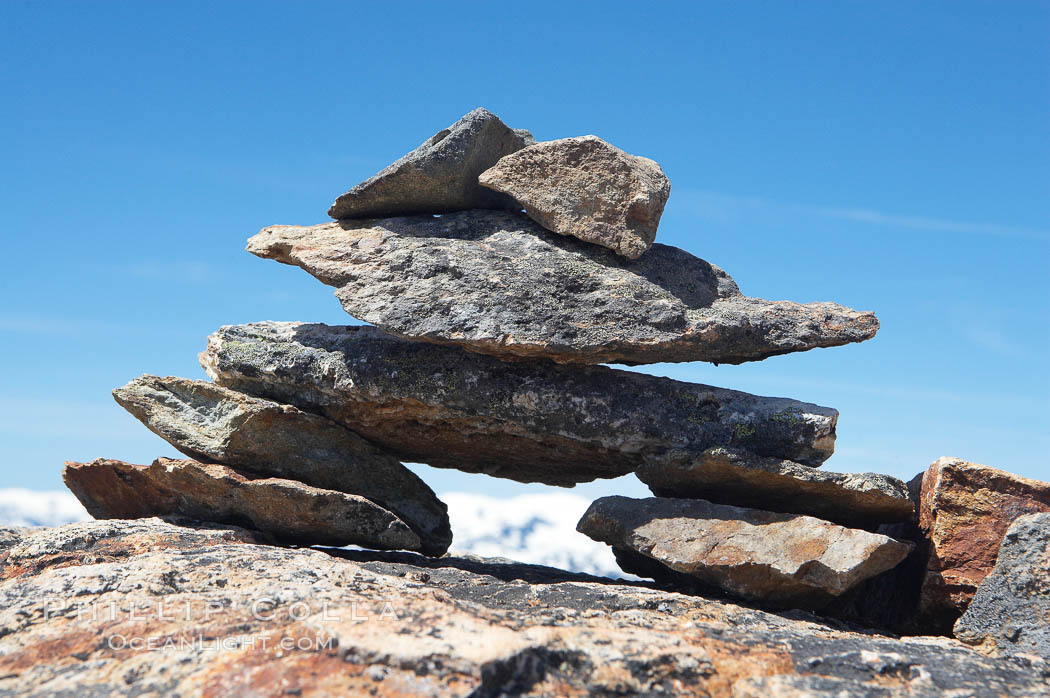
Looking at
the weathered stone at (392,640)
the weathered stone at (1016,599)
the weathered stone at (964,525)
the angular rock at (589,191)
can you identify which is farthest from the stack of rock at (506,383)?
the weathered stone at (392,640)

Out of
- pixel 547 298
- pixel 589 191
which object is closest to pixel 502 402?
pixel 547 298

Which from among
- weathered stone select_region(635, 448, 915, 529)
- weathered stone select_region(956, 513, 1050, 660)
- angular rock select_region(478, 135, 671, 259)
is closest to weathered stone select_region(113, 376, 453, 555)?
weathered stone select_region(635, 448, 915, 529)

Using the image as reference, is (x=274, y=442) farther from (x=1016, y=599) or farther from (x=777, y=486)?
(x=1016, y=599)

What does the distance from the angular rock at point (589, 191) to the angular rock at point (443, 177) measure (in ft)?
2.02

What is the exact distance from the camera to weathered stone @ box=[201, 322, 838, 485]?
1090 centimetres

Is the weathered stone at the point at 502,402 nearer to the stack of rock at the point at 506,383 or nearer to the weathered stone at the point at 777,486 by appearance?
the stack of rock at the point at 506,383

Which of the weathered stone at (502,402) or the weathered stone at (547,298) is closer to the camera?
the weathered stone at (547,298)

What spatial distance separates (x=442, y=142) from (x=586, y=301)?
304cm

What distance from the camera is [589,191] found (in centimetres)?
1117

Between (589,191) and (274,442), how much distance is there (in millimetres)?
5510

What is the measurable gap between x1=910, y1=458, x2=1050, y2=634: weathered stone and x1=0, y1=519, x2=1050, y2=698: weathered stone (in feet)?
5.10

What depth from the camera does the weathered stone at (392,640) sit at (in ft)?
20.2

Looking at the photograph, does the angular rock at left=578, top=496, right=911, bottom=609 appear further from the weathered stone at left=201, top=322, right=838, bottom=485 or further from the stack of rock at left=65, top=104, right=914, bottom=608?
the weathered stone at left=201, top=322, right=838, bottom=485

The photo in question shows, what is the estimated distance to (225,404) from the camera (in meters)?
11.8
